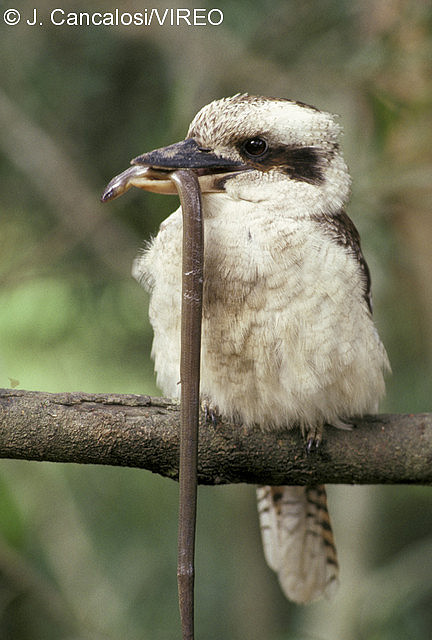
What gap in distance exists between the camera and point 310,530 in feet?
6.63

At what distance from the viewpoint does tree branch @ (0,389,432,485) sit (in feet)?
4.43

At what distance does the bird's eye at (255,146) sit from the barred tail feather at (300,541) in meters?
0.92

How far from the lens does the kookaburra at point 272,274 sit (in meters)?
1.46

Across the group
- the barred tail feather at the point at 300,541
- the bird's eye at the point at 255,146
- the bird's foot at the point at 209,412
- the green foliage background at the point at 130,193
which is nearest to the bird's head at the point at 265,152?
the bird's eye at the point at 255,146

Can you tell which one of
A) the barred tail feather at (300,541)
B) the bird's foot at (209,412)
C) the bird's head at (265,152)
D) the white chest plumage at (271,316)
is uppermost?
the bird's head at (265,152)

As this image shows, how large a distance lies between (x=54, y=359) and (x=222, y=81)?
1151 mm

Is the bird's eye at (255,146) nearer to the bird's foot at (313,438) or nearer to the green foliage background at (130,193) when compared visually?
the bird's foot at (313,438)

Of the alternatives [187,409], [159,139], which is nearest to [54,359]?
[159,139]

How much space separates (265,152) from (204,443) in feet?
1.86

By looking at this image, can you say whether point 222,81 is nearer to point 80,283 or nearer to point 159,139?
point 159,139

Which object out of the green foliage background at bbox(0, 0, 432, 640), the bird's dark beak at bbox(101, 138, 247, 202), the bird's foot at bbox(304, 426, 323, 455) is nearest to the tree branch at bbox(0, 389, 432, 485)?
the bird's foot at bbox(304, 426, 323, 455)

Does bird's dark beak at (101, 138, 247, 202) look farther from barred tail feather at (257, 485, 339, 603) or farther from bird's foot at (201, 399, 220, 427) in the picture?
barred tail feather at (257, 485, 339, 603)

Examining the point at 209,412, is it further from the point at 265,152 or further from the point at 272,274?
the point at 265,152

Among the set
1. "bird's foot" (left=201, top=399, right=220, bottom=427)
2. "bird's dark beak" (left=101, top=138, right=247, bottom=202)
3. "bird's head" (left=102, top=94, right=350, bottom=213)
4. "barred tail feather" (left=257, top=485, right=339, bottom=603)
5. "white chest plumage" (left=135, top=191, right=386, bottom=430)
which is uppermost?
"bird's head" (left=102, top=94, right=350, bottom=213)
